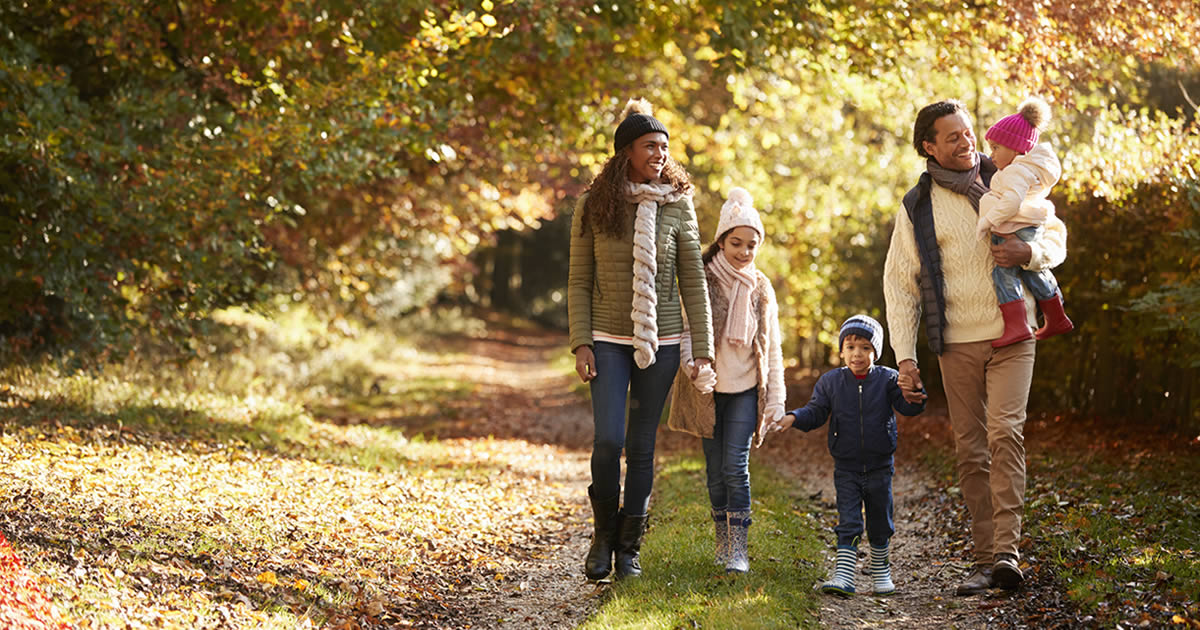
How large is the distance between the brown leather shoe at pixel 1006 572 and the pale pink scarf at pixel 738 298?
66.9 inches

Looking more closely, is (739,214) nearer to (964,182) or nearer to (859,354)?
(859,354)

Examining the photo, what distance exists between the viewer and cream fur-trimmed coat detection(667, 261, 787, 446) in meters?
5.74

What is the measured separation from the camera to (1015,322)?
17.0 feet

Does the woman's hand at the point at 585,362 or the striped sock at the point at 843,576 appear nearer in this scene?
the woman's hand at the point at 585,362

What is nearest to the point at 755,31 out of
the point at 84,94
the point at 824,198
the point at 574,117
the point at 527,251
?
the point at 574,117

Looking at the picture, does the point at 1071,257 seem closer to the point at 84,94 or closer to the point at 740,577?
the point at 740,577

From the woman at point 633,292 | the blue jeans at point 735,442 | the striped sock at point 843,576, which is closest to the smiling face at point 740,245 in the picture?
the woman at point 633,292

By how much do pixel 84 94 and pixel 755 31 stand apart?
723 centimetres

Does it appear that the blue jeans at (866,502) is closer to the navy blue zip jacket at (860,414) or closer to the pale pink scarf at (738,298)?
the navy blue zip jacket at (860,414)

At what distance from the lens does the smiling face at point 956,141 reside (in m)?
5.43

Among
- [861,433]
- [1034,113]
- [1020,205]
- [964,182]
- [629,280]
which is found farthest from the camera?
[861,433]

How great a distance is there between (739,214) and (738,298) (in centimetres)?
47

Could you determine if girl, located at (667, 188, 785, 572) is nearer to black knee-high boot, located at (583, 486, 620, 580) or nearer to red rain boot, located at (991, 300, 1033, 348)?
black knee-high boot, located at (583, 486, 620, 580)

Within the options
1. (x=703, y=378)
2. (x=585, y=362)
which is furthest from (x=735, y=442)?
(x=585, y=362)
